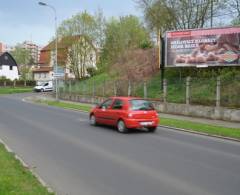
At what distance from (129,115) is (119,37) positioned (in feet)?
130

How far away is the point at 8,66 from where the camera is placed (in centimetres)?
10544

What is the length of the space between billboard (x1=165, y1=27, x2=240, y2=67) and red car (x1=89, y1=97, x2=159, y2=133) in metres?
10.5

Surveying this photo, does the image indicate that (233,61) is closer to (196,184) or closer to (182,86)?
(182,86)

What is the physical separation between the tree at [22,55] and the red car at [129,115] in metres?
96.7

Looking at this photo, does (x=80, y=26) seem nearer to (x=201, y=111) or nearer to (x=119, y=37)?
(x=119, y=37)

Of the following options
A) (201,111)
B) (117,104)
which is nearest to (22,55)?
(201,111)

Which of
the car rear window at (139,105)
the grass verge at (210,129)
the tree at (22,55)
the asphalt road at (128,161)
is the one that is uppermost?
the tree at (22,55)

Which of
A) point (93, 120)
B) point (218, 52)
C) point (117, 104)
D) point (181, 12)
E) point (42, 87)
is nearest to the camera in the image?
point (117, 104)

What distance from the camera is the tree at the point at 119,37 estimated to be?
5392 centimetres

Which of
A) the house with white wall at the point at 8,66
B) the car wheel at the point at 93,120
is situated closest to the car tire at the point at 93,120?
the car wheel at the point at 93,120

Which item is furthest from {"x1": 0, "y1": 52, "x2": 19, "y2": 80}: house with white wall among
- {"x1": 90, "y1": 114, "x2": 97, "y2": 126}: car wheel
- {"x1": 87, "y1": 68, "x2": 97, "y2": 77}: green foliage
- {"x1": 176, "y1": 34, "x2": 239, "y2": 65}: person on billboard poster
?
{"x1": 90, "y1": 114, "x2": 97, "y2": 126}: car wheel

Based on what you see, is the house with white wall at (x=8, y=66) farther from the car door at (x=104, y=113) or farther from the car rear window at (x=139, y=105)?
the car rear window at (x=139, y=105)

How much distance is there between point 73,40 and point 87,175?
147 ft

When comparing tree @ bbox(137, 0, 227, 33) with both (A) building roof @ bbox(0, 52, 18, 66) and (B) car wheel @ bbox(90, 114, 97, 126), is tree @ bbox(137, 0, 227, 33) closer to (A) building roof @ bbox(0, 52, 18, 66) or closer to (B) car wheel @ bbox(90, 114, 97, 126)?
(B) car wheel @ bbox(90, 114, 97, 126)
